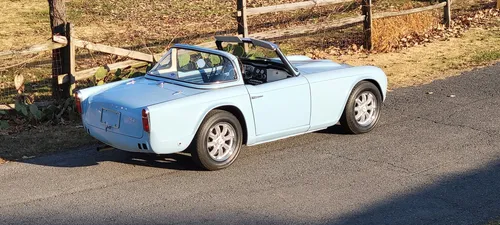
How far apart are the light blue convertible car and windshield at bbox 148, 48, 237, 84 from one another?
11mm

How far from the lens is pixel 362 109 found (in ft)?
32.9

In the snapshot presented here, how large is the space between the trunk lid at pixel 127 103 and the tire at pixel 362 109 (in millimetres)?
1995

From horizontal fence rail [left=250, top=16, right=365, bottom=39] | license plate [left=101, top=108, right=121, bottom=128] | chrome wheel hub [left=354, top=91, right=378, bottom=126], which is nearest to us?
license plate [left=101, top=108, right=121, bottom=128]

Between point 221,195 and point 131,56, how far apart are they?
14.9ft

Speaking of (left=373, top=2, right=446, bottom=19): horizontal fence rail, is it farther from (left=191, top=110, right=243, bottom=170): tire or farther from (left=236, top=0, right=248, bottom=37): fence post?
(left=191, top=110, right=243, bottom=170): tire

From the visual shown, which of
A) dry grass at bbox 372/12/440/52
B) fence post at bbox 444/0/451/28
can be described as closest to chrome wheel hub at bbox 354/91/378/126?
dry grass at bbox 372/12/440/52

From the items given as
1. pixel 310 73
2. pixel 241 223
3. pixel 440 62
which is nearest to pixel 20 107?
pixel 310 73

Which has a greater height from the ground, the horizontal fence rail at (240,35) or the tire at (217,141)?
the horizontal fence rail at (240,35)

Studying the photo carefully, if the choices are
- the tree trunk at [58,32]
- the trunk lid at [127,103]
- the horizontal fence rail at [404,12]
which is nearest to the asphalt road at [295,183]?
the trunk lid at [127,103]

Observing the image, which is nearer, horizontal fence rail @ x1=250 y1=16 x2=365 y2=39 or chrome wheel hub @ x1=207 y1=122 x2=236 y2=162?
chrome wheel hub @ x1=207 y1=122 x2=236 y2=162

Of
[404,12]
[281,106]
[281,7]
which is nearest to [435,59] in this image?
[404,12]

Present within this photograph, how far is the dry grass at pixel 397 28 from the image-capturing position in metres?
16.0

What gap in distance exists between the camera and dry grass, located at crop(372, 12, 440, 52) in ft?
52.5

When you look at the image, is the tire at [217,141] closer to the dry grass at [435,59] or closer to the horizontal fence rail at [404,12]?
the dry grass at [435,59]
